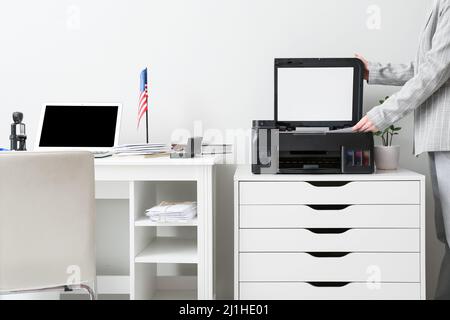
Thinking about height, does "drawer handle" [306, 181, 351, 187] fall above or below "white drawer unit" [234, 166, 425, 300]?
above

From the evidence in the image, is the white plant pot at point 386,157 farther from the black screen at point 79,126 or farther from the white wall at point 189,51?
the black screen at point 79,126

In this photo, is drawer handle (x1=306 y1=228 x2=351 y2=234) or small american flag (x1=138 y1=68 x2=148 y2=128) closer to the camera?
drawer handle (x1=306 y1=228 x2=351 y2=234)

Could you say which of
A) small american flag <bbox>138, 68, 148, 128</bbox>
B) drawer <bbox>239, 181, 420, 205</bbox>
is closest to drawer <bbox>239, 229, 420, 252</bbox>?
drawer <bbox>239, 181, 420, 205</bbox>

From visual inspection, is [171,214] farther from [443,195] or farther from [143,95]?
[443,195]

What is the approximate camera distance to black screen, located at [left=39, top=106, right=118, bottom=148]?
2.26m

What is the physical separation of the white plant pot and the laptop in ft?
3.62

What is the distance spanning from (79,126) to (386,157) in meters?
1.31

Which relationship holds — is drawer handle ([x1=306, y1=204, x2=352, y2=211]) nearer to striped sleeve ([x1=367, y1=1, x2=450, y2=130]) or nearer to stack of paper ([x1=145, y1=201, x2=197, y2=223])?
striped sleeve ([x1=367, y1=1, x2=450, y2=130])

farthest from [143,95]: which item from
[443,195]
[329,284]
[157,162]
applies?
[443,195]

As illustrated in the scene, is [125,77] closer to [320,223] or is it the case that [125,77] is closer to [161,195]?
[161,195]

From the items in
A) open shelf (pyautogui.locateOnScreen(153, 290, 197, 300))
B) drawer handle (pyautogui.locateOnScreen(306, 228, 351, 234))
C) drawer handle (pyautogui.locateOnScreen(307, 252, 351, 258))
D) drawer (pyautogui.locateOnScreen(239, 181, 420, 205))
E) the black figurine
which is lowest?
open shelf (pyautogui.locateOnScreen(153, 290, 197, 300))

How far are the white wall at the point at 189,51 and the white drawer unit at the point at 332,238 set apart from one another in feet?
1.75

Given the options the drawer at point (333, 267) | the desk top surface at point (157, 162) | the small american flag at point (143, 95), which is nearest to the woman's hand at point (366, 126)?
the drawer at point (333, 267)

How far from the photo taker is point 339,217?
1.95m
